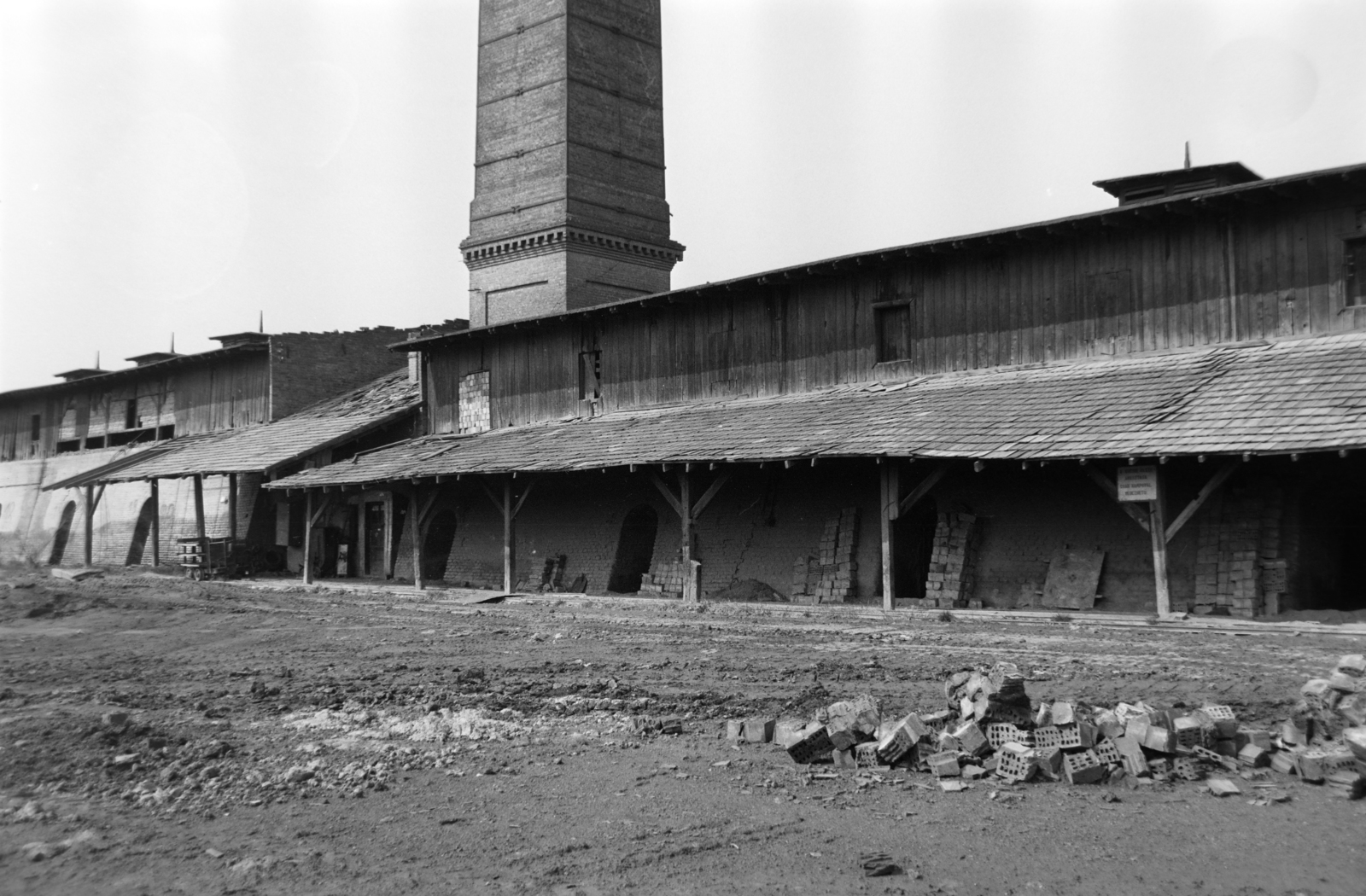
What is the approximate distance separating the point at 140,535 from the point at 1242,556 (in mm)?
32354

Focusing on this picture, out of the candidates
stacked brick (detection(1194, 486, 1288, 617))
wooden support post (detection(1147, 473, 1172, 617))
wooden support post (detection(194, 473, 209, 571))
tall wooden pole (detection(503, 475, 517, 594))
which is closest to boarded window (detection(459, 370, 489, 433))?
tall wooden pole (detection(503, 475, 517, 594))

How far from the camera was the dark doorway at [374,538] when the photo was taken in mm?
28641

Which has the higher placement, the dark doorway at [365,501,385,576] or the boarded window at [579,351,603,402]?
the boarded window at [579,351,603,402]

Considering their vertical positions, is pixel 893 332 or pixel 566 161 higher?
pixel 566 161

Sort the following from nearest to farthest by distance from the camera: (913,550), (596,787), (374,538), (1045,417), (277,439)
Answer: (596,787)
(1045,417)
(913,550)
(374,538)
(277,439)

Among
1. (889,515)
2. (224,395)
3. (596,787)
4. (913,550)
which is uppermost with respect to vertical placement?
(224,395)

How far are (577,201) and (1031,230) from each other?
17.4 m

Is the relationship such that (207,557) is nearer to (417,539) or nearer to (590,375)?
(417,539)

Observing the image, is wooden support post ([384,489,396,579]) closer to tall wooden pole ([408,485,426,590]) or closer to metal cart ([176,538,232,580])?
tall wooden pole ([408,485,426,590])

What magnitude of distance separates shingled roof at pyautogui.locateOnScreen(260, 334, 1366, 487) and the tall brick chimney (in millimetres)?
11152

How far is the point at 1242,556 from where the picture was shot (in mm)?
13680

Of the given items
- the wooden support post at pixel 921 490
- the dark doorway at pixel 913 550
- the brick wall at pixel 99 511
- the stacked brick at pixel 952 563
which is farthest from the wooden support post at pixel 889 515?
the brick wall at pixel 99 511

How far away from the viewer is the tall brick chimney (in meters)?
32.1

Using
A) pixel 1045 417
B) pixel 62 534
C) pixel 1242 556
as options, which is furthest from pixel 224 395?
pixel 1242 556
